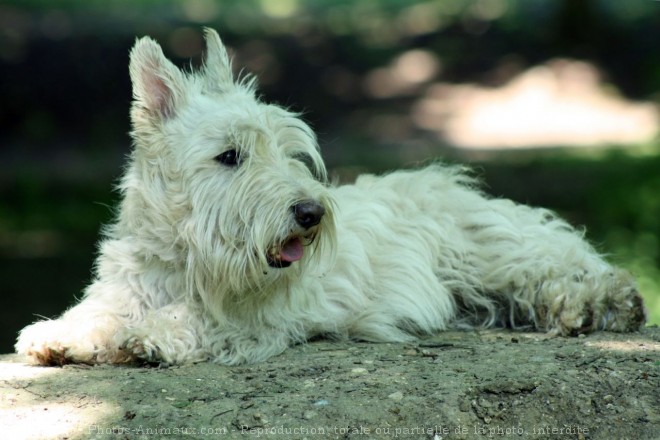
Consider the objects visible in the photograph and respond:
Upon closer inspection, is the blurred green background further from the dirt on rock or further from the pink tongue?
the pink tongue

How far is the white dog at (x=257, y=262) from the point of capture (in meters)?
5.75

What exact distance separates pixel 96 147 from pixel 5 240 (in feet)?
12.4

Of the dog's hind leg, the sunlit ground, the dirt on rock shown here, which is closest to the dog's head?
the dirt on rock

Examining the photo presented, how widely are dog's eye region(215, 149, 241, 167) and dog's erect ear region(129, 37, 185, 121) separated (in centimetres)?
49

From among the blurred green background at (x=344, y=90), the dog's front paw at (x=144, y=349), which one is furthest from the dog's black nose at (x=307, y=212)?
the blurred green background at (x=344, y=90)

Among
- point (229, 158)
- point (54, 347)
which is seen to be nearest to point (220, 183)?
point (229, 158)

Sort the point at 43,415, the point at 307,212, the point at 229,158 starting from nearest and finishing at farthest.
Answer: the point at 43,415 → the point at 307,212 → the point at 229,158

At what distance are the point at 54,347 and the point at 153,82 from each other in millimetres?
1747

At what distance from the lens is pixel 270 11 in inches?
881

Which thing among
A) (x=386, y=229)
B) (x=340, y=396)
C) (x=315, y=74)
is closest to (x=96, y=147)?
(x=315, y=74)

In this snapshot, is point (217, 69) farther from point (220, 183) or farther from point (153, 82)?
point (220, 183)

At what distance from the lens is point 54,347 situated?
5770 millimetres

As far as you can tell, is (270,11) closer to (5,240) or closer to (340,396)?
(5,240)

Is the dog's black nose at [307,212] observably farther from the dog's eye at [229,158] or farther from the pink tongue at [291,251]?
the dog's eye at [229,158]
